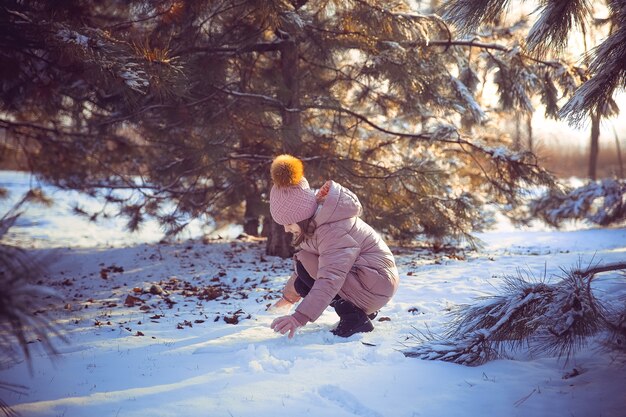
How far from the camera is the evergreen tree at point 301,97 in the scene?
16.9 ft

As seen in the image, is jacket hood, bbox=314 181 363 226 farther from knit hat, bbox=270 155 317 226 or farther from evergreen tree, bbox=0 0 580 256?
evergreen tree, bbox=0 0 580 256

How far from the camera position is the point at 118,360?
282 cm

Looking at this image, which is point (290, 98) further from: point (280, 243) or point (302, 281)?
point (302, 281)

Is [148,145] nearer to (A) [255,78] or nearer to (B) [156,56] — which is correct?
(A) [255,78]

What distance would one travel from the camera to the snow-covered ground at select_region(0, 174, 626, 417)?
2.12m

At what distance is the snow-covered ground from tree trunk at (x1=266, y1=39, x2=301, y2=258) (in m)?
1.85

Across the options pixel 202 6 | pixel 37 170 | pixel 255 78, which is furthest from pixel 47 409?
pixel 37 170

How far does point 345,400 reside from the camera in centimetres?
221

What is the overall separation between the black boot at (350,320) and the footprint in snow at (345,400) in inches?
32.1

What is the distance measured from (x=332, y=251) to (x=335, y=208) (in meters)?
0.30

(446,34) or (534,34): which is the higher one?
(446,34)

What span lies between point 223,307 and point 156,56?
244 cm

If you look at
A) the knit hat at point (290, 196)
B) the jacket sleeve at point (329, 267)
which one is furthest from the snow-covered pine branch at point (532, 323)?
the knit hat at point (290, 196)

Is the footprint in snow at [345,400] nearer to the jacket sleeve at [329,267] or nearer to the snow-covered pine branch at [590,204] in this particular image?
the jacket sleeve at [329,267]
